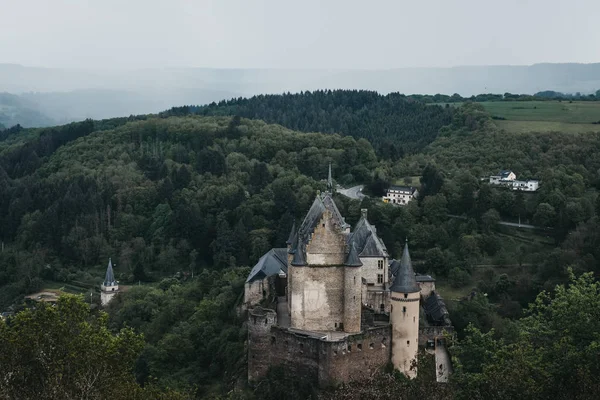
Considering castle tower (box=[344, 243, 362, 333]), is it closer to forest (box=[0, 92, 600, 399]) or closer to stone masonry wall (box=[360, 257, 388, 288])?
forest (box=[0, 92, 600, 399])

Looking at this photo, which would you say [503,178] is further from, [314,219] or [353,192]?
[314,219]

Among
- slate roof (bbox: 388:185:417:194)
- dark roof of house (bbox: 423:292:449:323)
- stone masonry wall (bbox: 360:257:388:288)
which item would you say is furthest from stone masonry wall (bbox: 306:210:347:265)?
slate roof (bbox: 388:185:417:194)

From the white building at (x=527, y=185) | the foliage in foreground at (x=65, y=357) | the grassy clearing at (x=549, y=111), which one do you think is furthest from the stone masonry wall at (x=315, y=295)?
the grassy clearing at (x=549, y=111)

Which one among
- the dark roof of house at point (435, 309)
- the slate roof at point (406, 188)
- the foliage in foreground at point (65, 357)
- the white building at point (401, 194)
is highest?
the foliage in foreground at point (65, 357)

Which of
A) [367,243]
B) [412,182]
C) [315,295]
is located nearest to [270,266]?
[367,243]

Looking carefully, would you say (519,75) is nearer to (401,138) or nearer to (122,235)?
(401,138)

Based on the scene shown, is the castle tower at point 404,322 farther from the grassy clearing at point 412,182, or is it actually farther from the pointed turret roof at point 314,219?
the grassy clearing at point 412,182
